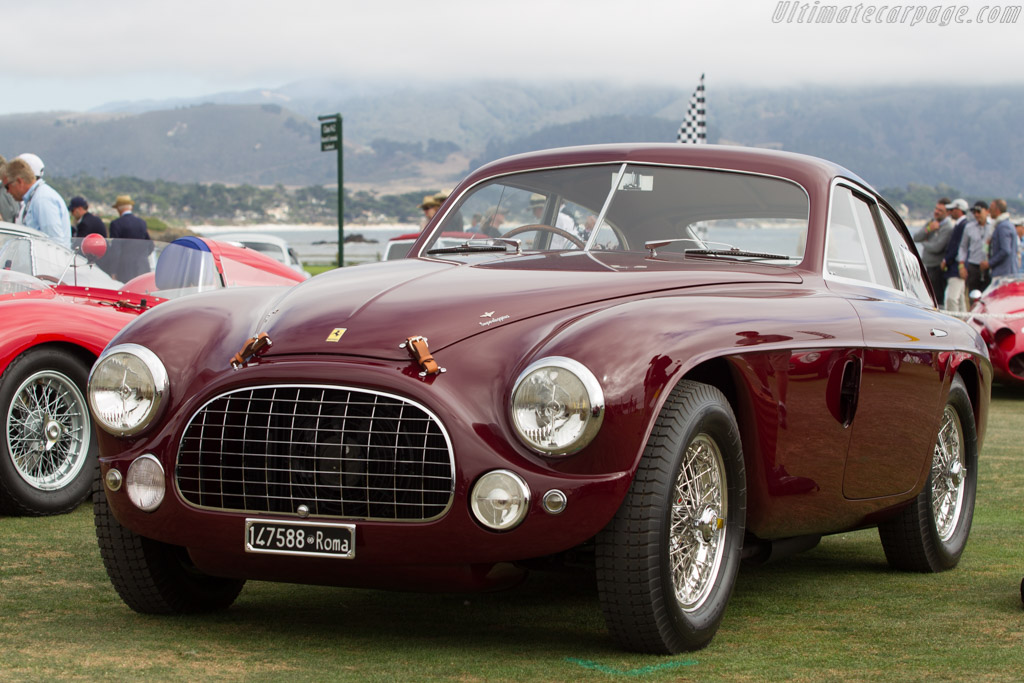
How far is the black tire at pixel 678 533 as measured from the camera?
3.45 metres

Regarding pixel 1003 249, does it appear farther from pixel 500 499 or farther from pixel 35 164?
pixel 500 499

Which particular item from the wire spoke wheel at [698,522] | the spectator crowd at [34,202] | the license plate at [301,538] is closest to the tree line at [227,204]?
the spectator crowd at [34,202]

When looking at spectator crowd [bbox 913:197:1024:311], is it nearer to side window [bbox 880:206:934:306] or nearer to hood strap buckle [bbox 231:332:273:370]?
side window [bbox 880:206:934:306]

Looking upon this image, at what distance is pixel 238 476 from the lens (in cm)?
360

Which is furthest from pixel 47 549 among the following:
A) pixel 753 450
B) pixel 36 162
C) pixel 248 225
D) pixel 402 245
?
pixel 248 225

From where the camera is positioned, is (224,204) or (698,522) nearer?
(698,522)

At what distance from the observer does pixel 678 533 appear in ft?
12.2

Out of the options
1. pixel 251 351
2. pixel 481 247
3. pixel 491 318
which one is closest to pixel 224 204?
pixel 481 247

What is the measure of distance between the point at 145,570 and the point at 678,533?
5.49ft

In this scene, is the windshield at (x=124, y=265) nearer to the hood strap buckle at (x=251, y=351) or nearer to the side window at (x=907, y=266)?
the hood strap buckle at (x=251, y=351)

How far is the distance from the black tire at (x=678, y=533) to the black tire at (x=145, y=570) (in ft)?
4.65

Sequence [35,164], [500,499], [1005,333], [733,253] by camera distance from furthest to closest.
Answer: [1005,333]
[35,164]
[733,253]
[500,499]

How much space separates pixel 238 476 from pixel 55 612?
1081 millimetres

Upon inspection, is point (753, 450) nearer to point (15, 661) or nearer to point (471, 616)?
point (471, 616)
